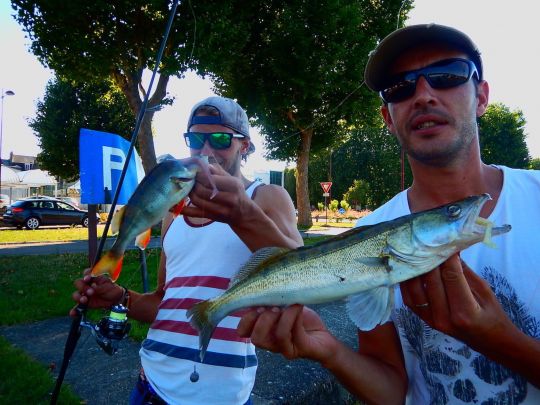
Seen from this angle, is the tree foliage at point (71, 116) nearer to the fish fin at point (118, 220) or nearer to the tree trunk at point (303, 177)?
the tree trunk at point (303, 177)

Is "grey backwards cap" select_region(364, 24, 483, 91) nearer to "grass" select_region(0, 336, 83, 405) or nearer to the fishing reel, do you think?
the fishing reel

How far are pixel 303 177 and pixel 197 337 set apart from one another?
70.2 ft

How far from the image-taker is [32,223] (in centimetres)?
2470

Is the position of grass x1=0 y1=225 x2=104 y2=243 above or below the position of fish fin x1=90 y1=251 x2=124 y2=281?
below

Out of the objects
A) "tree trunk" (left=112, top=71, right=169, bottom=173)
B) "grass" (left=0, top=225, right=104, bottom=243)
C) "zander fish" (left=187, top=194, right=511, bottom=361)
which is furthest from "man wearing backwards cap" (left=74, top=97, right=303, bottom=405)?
"grass" (left=0, top=225, right=104, bottom=243)

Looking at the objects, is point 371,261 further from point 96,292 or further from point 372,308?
point 96,292

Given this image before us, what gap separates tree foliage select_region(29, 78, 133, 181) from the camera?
31375 millimetres

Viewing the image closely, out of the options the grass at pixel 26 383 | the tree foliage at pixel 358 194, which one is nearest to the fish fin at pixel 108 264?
the grass at pixel 26 383

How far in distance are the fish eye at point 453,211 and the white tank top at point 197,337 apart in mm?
1072

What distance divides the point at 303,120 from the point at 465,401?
20922mm

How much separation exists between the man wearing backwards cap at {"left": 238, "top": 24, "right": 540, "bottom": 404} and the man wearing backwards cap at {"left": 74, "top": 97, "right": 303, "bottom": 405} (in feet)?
1.60

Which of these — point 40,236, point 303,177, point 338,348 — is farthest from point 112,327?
point 303,177

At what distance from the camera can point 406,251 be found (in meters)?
1.56

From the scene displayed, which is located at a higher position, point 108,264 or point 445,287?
point 445,287
